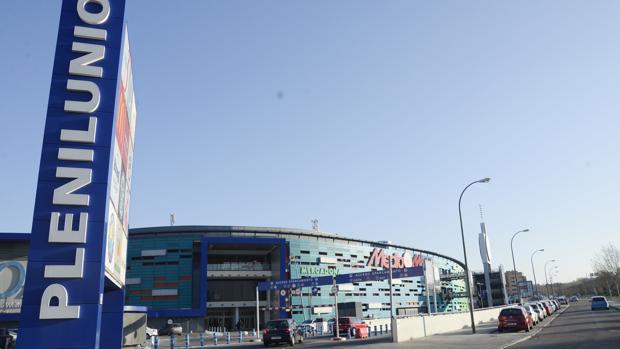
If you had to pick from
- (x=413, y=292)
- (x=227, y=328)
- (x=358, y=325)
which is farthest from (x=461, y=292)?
(x=358, y=325)

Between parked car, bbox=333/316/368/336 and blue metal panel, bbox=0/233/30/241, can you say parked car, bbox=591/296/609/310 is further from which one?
blue metal panel, bbox=0/233/30/241

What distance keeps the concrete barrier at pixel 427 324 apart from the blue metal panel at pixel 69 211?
17340 millimetres

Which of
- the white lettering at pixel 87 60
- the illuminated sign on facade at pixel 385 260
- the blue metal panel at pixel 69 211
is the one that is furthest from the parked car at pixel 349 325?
the illuminated sign on facade at pixel 385 260

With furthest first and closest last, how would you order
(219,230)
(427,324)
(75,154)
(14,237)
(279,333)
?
(219,230)
(14,237)
(427,324)
(279,333)
(75,154)

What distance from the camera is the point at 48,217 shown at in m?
11.7

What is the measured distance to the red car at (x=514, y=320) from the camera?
2881 centimetres

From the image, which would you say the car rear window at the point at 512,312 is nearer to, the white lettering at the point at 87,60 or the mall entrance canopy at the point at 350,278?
the mall entrance canopy at the point at 350,278

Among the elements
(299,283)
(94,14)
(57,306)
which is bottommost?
(57,306)

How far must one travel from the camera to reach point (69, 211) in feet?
39.3

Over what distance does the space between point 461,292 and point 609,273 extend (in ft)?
113

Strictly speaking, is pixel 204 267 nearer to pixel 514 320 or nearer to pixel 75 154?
pixel 514 320

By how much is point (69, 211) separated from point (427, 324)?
23.5m

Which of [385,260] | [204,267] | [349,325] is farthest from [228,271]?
[349,325]

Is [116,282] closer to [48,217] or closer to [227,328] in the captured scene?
[48,217]
